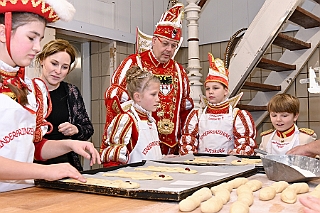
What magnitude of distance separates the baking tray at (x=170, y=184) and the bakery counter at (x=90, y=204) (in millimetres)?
18

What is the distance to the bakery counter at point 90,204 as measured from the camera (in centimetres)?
101

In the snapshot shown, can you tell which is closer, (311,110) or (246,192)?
(246,192)

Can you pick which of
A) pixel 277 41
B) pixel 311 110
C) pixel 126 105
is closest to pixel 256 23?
pixel 277 41

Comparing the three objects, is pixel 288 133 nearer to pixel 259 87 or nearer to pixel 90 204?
pixel 259 87

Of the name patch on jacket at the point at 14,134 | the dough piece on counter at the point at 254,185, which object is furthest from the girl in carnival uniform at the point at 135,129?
the dough piece on counter at the point at 254,185

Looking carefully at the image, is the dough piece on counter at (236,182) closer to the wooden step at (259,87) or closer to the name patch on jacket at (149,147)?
the name patch on jacket at (149,147)

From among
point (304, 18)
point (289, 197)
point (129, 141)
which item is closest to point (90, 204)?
point (289, 197)

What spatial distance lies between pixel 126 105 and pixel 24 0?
1.20 m

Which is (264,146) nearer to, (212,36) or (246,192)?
(246,192)

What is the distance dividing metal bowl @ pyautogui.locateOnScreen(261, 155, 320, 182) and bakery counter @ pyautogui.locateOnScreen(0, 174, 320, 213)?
0.18 metres

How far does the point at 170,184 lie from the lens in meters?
1.30

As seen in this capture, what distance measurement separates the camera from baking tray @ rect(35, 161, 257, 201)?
3.63ft

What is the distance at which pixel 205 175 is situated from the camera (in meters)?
1.48

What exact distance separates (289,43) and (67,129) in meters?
2.36
